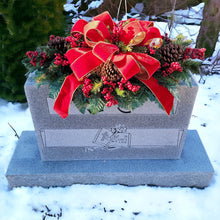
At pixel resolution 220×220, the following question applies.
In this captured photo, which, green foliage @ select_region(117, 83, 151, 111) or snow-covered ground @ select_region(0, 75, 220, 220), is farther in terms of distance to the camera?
snow-covered ground @ select_region(0, 75, 220, 220)

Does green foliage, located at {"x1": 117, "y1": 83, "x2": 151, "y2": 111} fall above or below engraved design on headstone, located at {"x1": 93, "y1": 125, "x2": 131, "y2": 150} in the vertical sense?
above

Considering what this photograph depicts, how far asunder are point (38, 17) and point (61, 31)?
1.18 feet

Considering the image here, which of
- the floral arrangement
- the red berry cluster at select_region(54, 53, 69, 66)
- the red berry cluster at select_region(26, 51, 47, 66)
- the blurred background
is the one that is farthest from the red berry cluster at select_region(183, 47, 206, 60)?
the blurred background

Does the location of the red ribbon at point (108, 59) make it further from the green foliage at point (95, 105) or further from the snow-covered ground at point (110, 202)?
the snow-covered ground at point (110, 202)

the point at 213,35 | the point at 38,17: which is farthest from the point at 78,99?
the point at 213,35

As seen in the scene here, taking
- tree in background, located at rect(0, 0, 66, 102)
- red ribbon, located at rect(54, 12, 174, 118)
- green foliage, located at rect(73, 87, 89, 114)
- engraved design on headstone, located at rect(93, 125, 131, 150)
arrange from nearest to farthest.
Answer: red ribbon, located at rect(54, 12, 174, 118) → green foliage, located at rect(73, 87, 89, 114) → engraved design on headstone, located at rect(93, 125, 131, 150) → tree in background, located at rect(0, 0, 66, 102)

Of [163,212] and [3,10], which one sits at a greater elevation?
[3,10]

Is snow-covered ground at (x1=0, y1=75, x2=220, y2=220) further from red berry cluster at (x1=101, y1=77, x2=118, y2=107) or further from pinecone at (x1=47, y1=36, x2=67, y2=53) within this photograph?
pinecone at (x1=47, y1=36, x2=67, y2=53)

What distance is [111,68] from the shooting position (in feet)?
2.99

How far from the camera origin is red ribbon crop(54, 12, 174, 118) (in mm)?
862

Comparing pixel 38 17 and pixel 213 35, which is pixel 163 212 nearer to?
pixel 38 17

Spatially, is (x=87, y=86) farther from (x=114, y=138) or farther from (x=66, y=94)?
(x=114, y=138)

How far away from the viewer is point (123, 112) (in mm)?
1100

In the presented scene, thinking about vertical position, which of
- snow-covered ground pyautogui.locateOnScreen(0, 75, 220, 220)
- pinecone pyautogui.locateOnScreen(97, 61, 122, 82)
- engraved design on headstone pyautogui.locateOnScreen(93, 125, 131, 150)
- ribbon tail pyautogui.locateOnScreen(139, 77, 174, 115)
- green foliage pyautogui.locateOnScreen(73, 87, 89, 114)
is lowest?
snow-covered ground pyautogui.locateOnScreen(0, 75, 220, 220)
